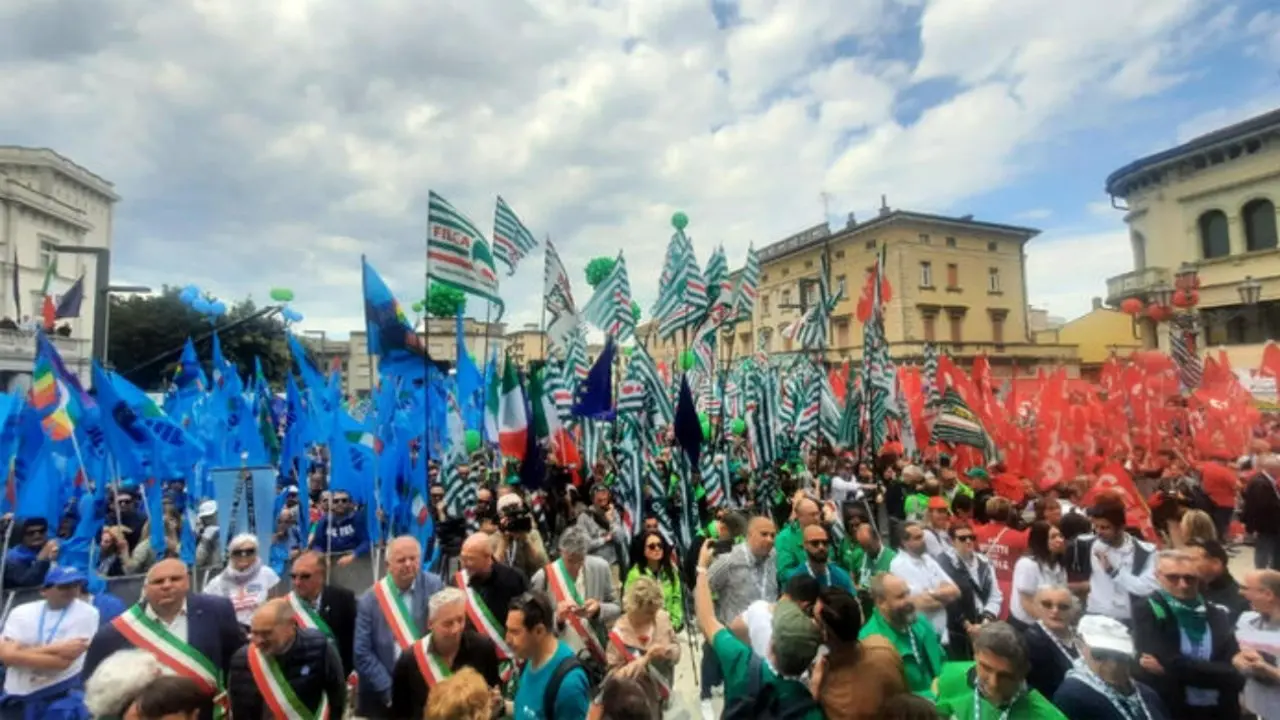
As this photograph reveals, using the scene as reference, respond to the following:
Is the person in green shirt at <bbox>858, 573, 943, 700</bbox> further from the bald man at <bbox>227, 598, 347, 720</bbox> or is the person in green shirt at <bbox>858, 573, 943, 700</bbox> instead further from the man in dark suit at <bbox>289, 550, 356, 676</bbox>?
the man in dark suit at <bbox>289, 550, 356, 676</bbox>

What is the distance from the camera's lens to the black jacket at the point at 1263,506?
24.9ft

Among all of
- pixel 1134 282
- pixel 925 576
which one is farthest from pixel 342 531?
pixel 1134 282

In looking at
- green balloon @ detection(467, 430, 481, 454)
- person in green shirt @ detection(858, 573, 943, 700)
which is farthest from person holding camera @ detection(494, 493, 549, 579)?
green balloon @ detection(467, 430, 481, 454)

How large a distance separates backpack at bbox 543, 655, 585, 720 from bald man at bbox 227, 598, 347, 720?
128cm

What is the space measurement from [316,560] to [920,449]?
49.6ft

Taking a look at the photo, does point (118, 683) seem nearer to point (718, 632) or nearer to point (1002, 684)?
point (718, 632)

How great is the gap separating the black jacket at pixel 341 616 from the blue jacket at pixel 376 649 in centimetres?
16

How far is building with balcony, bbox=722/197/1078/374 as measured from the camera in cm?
4103

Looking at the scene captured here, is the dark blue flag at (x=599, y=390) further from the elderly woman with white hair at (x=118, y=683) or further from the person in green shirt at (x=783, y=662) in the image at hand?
the elderly woman with white hair at (x=118, y=683)

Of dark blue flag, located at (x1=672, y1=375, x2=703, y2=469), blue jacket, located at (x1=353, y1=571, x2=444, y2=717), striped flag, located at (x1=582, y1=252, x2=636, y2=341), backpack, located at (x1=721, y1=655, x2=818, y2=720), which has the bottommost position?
blue jacket, located at (x1=353, y1=571, x2=444, y2=717)

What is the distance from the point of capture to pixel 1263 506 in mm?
7613

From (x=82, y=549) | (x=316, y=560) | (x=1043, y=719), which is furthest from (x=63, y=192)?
(x=1043, y=719)

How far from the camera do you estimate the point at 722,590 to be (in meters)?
5.12

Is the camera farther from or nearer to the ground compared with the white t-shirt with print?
farther from the ground
